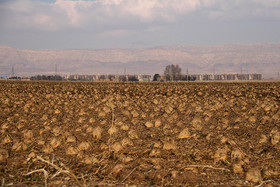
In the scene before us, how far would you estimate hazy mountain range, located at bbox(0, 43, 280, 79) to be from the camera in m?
145

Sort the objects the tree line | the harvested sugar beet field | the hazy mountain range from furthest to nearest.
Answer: the hazy mountain range → the tree line → the harvested sugar beet field

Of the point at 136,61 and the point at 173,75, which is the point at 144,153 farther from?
the point at 136,61

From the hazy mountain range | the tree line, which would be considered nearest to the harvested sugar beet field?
the tree line

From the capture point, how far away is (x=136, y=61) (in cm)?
16438

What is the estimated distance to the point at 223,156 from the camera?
4211 mm

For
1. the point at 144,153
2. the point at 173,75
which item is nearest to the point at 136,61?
the point at 173,75

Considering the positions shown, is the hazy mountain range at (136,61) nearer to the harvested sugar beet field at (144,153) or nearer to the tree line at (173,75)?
the tree line at (173,75)

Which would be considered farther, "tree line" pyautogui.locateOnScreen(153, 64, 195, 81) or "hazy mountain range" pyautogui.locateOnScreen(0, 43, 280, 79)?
"hazy mountain range" pyautogui.locateOnScreen(0, 43, 280, 79)

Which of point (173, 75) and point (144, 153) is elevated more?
point (173, 75)

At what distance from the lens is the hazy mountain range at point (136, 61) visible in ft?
477

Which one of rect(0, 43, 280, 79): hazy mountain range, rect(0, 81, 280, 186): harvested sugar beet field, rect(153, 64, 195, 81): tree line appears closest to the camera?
rect(0, 81, 280, 186): harvested sugar beet field

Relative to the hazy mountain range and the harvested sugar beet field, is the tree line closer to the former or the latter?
the hazy mountain range

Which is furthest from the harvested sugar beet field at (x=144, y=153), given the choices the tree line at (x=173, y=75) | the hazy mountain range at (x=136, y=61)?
the hazy mountain range at (x=136, y=61)

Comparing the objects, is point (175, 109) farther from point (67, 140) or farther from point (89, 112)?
point (67, 140)
